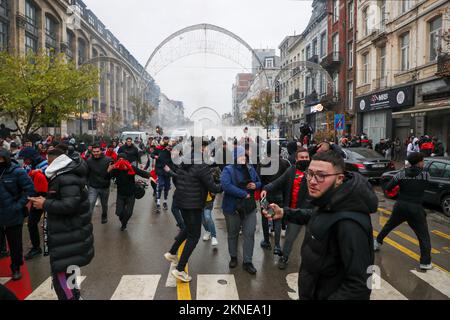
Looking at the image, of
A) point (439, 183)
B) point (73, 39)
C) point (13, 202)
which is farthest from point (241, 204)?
point (73, 39)

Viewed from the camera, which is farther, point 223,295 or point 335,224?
point 223,295

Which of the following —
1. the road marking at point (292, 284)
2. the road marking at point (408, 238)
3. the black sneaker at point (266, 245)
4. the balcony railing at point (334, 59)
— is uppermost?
the balcony railing at point (334, 59)

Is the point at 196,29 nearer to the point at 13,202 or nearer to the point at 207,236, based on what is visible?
the point at 207,236

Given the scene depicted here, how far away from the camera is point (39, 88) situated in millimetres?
15891

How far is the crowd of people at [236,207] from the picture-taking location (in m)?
2.18

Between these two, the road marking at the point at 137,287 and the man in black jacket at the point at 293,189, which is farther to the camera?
the man in black jacket at the point at 293,189

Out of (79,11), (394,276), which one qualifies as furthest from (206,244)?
(79,11)

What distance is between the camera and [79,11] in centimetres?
4178

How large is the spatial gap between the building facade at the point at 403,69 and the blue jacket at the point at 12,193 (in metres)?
16.7

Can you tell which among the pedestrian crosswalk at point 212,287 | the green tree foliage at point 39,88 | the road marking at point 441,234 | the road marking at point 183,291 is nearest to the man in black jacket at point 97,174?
the pedestrian crosswalk at point 212,287

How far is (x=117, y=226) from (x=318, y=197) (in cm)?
644

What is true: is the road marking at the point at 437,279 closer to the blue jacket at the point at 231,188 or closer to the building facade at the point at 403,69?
the blue jacket at the point at 231,188

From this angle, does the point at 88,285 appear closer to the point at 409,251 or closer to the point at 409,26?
the point at 409,251

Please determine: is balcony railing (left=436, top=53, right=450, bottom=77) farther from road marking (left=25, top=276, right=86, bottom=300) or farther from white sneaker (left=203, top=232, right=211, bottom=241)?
road marking (left=25, top=276, right=86, bottom=300)
